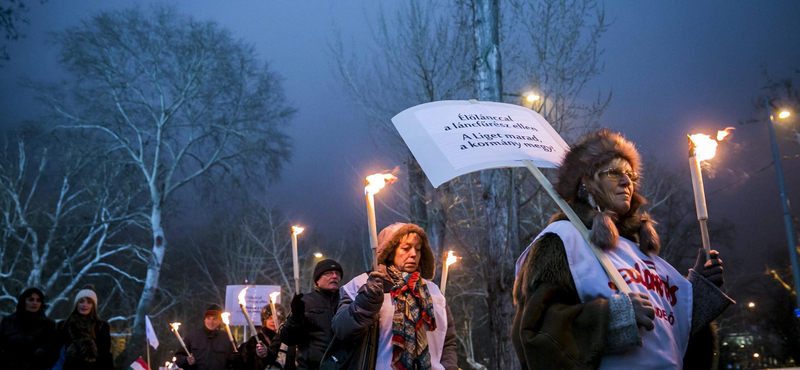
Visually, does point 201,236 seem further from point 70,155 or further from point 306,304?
point 306,304

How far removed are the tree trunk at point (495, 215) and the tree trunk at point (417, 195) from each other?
4710mm

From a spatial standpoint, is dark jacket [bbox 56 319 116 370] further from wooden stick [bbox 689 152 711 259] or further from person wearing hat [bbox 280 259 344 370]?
wooden stick [bbox 689 152 711 259]

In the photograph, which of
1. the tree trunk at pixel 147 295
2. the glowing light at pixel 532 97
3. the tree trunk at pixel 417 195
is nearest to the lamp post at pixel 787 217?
the glowing light at pixel 532 97

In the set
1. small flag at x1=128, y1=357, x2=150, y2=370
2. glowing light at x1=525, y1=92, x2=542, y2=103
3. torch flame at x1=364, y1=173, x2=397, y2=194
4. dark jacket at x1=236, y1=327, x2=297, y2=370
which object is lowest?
small flag at x1=128, y1=357, x2=150, y2=370

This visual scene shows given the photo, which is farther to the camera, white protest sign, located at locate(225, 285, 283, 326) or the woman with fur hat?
white protest sign, located at locate(225, 285, 283, 326)

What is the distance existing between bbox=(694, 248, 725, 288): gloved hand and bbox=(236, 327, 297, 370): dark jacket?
4070 millimetres

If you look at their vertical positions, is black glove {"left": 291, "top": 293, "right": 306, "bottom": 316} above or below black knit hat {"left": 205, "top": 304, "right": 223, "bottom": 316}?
below

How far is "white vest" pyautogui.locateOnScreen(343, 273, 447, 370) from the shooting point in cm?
403

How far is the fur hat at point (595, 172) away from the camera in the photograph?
115 inches

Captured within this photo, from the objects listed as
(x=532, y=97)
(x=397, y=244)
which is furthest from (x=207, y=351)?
(x=532, y=97)

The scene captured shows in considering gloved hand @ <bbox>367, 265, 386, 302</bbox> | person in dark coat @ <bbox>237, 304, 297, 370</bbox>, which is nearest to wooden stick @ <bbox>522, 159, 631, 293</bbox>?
gloved hand @ <bbox>367, 265, 386, 302</bbox>

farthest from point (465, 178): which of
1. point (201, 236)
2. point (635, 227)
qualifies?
point (201, 236)

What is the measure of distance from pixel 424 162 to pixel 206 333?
6622mm

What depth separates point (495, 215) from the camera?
9.28 metres
